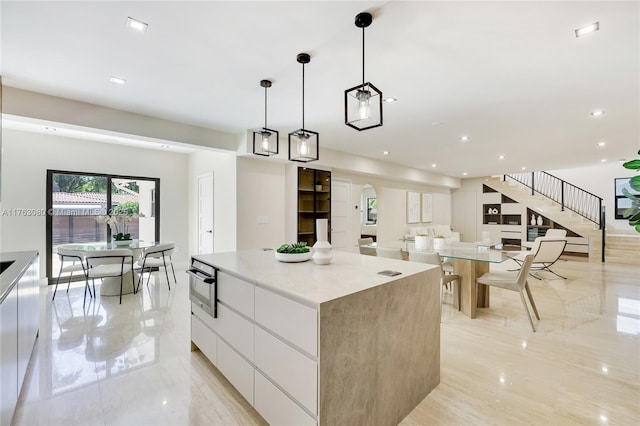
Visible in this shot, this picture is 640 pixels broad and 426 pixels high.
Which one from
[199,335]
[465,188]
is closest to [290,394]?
[199,335]

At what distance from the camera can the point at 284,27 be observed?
82.2 inches

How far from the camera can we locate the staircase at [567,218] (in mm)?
7605

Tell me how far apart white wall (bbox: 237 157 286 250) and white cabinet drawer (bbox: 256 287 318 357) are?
3372 millimetres

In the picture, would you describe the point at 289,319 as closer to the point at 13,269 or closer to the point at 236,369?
the point at 236,369

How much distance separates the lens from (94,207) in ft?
18.5

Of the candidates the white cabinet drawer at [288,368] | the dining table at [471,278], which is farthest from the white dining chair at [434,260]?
the white cabinet drawer at [288,368]

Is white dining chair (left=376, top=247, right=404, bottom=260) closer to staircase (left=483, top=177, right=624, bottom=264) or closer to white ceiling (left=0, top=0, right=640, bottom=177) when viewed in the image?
white ceiling (left=0, top=0, right=640, bottom=177)

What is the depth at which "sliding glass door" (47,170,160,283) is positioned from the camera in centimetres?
520

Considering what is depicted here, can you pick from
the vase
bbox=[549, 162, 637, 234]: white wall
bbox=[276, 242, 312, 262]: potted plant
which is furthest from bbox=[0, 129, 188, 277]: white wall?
bbox=[549, 162, 637, 234]: white wall

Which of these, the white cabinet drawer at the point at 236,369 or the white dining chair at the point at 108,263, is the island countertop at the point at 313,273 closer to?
the white cabinet drawer at the point at 236,369

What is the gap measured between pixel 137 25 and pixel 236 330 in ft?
7.55

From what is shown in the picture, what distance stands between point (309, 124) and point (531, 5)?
292 centimetres

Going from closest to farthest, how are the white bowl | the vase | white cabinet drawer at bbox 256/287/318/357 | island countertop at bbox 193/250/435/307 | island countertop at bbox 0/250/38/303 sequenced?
1. white cabinet drawer at bbox 256/287/318/357
2. island countertop at bbox 193/250/435/307
3. island countertop at bbox 0/250/38/303
4. the vase
5. the white bowl

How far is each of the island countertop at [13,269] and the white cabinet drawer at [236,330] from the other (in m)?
1.21
